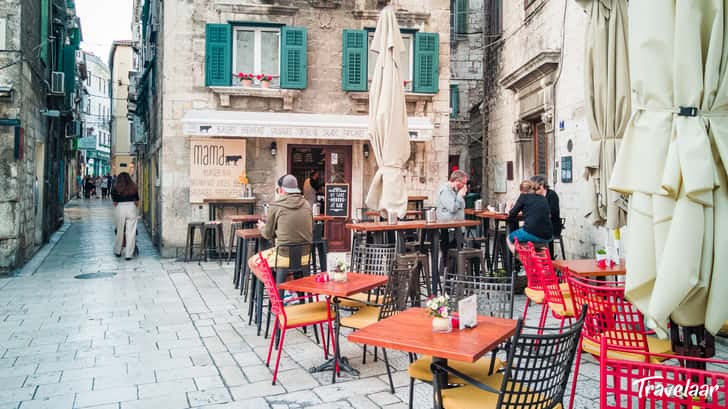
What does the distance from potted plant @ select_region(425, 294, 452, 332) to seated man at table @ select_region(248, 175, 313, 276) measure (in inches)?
110

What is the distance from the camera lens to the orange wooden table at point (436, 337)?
282cm

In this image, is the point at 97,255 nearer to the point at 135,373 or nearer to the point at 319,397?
the point at 135,373

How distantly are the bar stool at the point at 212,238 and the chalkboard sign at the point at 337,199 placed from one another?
231 cm

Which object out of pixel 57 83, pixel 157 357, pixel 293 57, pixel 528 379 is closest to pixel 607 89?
pixel 528 379

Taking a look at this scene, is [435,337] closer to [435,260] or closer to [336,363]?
[336,363]

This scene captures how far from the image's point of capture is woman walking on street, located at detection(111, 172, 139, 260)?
11.0 m

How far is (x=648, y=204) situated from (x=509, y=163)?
10567 millimetres

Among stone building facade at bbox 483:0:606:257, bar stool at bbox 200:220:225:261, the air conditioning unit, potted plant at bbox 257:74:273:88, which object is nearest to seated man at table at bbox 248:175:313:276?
stone building facade at bbox 483:0:606:257

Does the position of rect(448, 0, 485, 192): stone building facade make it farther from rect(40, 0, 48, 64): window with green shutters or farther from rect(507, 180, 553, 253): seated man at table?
rect(40, 0, 48, 64): window with green shutters

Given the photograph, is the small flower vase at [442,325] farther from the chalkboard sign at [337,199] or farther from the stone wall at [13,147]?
the chalkboard sign at [337,199]

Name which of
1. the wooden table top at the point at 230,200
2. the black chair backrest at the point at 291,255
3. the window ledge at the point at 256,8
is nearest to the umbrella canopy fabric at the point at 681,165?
the black chair backrest at the point at 291,255

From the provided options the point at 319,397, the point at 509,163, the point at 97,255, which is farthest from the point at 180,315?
the point at 509,163

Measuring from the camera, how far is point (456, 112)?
18.3m

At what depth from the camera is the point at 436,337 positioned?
10.1 feet
